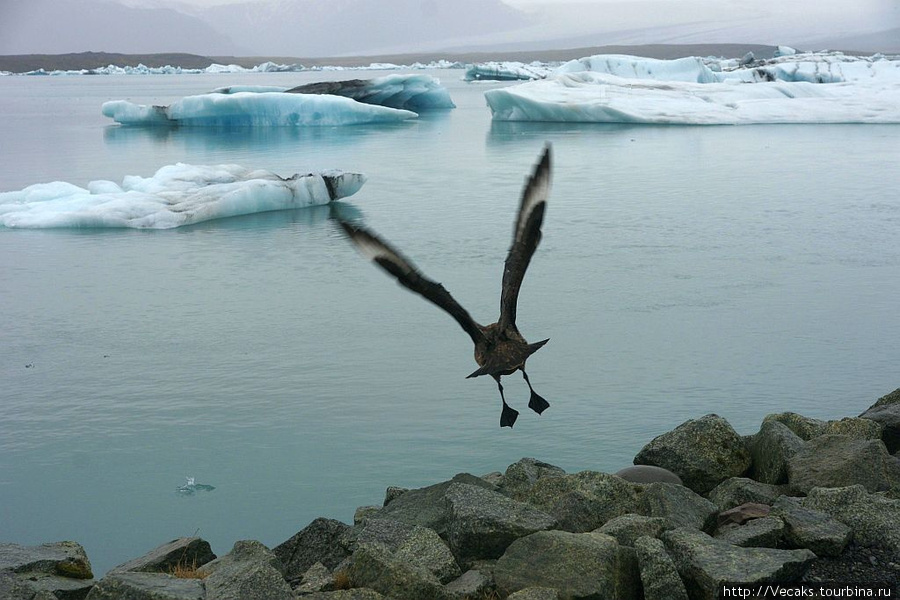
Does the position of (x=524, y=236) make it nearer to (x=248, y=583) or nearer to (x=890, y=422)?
(x=248, y=583)

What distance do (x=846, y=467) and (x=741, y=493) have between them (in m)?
0.52

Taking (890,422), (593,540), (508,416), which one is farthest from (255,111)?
(593,540)

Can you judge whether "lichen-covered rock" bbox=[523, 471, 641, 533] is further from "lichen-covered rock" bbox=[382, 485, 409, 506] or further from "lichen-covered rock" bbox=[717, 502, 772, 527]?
"lichen-covered rock" bbox=[382, 485, 409, 506]

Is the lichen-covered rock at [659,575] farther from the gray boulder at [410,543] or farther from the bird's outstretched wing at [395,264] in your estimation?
the bird's outstretched wing at [395,264]

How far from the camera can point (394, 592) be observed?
363cm

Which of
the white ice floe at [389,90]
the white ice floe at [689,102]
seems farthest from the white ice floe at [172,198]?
the white ice floe at [389,90]

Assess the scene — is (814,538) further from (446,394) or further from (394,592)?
(446,394)

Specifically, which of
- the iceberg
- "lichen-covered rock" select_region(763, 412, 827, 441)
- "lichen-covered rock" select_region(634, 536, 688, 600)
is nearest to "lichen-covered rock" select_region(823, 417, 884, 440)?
"lichen-covered rock" select_region(763, 412, 827, 441)

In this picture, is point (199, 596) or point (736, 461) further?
point (736, 461)

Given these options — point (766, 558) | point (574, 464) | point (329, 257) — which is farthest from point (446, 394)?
point (329, 257)

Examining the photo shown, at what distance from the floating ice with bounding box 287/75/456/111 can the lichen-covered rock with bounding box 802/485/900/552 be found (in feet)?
91.4

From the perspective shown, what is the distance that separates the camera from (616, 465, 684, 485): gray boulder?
5.01 metres

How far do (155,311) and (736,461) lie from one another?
5880 millimetres

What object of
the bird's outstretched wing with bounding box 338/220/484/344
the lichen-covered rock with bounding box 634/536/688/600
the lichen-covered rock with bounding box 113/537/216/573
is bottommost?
the lichen-covered rock with bounding box 113/537/216/573
